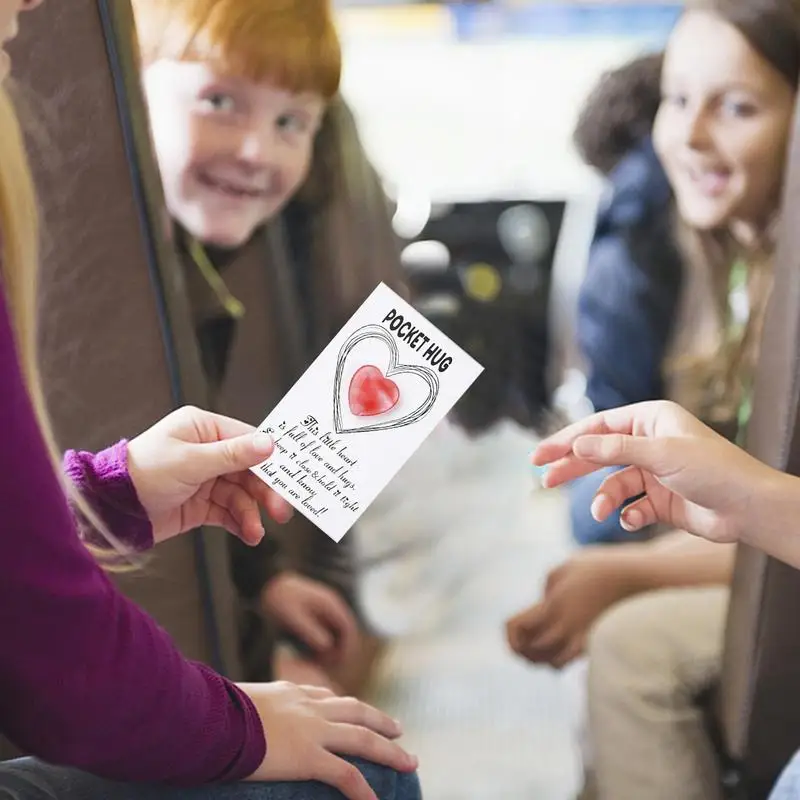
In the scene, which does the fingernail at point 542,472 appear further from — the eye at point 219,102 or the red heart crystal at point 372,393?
the eye at point 219,102

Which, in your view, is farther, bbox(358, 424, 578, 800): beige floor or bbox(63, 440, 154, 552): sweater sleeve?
bbox(358, 424, 578, 800): beige floor

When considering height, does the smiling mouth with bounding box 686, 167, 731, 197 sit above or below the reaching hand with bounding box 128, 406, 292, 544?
above

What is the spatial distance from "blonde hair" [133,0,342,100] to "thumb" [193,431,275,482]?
0.69 feet

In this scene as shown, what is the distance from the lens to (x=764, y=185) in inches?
22.5

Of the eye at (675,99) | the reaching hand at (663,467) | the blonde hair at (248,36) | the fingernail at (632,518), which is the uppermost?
the blonde hair at (248,36)

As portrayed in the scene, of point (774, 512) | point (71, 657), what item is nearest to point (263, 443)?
point (71, 657)

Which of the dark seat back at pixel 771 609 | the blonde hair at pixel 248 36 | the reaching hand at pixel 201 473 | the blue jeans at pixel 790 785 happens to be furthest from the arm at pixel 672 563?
the blonde hair at pixel 248 36

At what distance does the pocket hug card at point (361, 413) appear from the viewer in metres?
0.46

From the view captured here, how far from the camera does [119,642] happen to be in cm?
40

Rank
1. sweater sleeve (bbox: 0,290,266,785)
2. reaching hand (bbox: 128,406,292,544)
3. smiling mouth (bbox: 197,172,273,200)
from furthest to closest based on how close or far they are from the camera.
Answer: smiling mouth (bbox: 197,172,273,200)
reaching hand (bbox: 128,406,292,544)
sweater sleeve (bbox: 0,290,266,785)

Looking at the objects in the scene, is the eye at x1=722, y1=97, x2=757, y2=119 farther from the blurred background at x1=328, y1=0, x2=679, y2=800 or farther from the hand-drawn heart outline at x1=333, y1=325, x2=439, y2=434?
the hand-drawn heart outline at x1=333, y1=325, x2=439, y2=434

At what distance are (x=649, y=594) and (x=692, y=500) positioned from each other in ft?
0.61

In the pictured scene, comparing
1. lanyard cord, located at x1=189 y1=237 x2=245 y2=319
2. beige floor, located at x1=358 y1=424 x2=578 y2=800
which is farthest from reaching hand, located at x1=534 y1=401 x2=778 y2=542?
lanyard cord, located at x1=189 y1=237 x2=245 y2=319

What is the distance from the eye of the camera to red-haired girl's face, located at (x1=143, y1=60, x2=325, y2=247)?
1.75 ft
